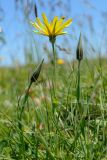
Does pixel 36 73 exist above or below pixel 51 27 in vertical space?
below

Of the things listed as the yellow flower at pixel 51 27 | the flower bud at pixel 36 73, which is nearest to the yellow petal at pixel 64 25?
the yellow flower at pixel 51 27

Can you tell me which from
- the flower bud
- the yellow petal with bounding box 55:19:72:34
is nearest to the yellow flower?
the yellow petal with bounding box 55:19:72:34

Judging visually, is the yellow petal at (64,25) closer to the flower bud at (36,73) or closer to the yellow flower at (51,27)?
the yellow flower at (51,27)

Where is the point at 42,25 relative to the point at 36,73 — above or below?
above

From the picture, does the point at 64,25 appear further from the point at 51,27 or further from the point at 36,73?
the point at 36,73

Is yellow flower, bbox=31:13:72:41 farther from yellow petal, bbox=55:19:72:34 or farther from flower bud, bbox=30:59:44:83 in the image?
flower bud, bbox=30:59:44:83

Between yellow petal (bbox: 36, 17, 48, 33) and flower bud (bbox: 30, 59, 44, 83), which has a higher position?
yellow petal (bbox: 36, 17, 48, 33)

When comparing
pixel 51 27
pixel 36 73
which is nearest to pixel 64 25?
pixel 51 27

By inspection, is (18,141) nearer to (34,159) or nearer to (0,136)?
(34,159)

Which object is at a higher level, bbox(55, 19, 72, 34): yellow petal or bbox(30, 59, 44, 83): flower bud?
bbox(55, 19, 72, 34): yellow petal

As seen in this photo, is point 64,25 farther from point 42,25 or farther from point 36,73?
point 36,73

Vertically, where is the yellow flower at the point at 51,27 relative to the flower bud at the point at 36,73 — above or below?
above
